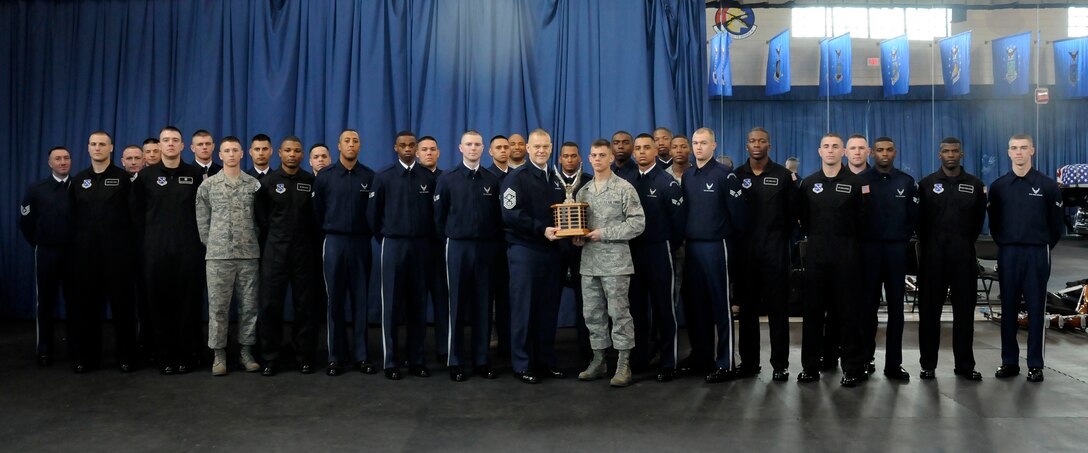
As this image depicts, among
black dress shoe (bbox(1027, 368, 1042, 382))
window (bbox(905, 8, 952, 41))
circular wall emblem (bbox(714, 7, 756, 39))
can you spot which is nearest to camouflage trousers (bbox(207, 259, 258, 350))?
black dress shoe (bbox(1027, 368, 1042, 382))

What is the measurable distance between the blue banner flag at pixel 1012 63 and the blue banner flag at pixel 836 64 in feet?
7.69

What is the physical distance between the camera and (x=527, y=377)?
4.86 metres

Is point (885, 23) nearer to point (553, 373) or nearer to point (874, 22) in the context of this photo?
point (874, 22)

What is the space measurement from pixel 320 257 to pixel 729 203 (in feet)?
9.09

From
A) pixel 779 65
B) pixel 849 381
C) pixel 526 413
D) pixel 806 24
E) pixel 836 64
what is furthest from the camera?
pixel 806 24

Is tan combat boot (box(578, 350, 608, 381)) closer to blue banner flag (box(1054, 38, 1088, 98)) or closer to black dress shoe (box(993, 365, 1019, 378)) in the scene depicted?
black dress shoe (box(993, 365, 1019, 378))

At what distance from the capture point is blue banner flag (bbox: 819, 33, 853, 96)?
13.8 m

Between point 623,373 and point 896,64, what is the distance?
11991 mm

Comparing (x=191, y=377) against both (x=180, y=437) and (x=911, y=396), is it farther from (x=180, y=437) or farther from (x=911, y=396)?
(x=911, y=396)

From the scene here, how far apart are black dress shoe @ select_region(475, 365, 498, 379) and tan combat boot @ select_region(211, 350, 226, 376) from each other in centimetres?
166

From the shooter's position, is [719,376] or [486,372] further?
[486,372]

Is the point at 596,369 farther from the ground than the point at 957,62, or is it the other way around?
the point at 957,62

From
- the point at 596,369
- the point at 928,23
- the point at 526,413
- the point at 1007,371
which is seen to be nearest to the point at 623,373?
the point at 596,369

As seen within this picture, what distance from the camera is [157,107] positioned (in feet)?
25.3
